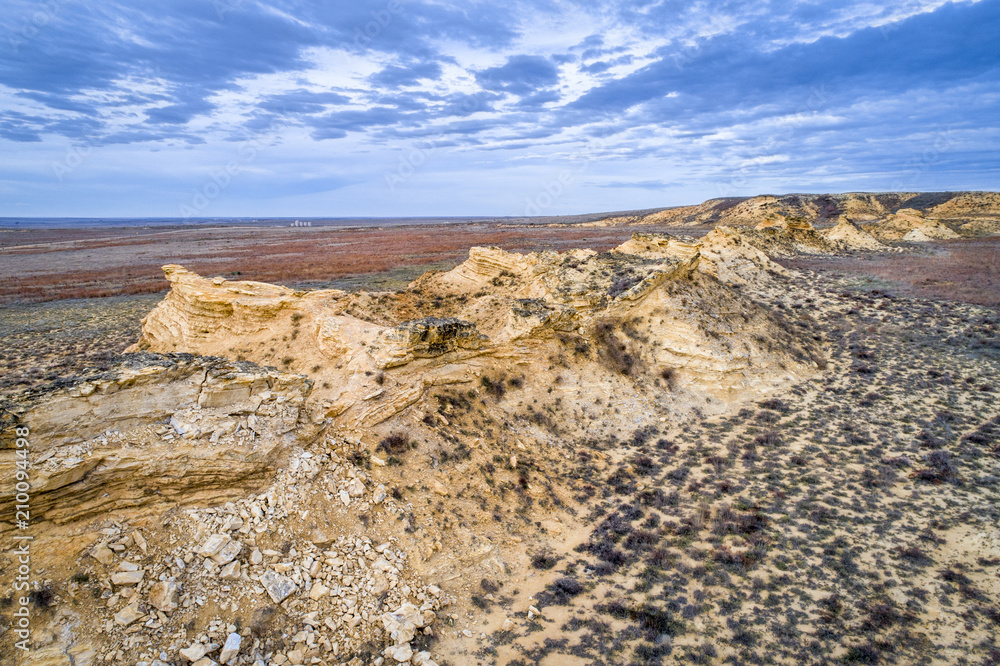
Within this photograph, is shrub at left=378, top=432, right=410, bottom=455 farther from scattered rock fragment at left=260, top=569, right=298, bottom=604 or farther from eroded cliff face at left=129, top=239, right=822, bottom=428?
scattered rock fragment at left=260, top=569, right=298, bottom=604

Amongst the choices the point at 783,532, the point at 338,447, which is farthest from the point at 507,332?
the point at 783,532

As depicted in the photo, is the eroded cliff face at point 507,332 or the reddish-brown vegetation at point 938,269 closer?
the eroded cliff face at point 507,332

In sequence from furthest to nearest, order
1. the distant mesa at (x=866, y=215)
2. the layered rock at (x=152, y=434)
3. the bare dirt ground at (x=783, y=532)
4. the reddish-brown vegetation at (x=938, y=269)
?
the distant mesa at (x=866, y=215) → the reddish-brown vegetation at (x=938, y=269) → the bare dirt ground at (x=783, y=532) → the layered rock at (x=152, y=434)

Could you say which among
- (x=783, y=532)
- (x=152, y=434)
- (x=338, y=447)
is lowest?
(x=783, y=532)

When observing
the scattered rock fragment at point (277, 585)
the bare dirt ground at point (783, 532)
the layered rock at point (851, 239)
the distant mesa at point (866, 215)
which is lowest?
the bare dirt ground at point (783, 532)

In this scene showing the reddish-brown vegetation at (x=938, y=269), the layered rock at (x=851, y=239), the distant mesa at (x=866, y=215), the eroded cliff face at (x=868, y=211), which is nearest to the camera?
the reddish-brown vegetation at (x=938, y=269)

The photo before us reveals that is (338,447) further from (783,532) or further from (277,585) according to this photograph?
(783,532)

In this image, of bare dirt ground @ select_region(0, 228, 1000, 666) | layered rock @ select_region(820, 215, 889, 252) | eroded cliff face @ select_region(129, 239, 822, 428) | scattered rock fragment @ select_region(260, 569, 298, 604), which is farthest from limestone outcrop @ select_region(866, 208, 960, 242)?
scattered rock fragment @ select_region(260, 569, 298, 604)

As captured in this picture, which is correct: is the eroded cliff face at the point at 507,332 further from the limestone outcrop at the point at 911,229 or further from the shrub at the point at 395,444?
the limestone outcrop at the point at 911,229

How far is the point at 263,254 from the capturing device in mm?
67500

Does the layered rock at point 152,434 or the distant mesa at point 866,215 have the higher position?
the distant mesa at point 866,215

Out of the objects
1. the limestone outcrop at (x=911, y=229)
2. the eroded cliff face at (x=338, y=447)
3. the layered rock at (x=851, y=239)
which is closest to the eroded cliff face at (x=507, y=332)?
the eroded cliff face at (x=338, y=447)

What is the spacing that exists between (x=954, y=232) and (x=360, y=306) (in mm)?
78962

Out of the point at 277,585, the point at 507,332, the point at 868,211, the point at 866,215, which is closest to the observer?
the point at 277,585
